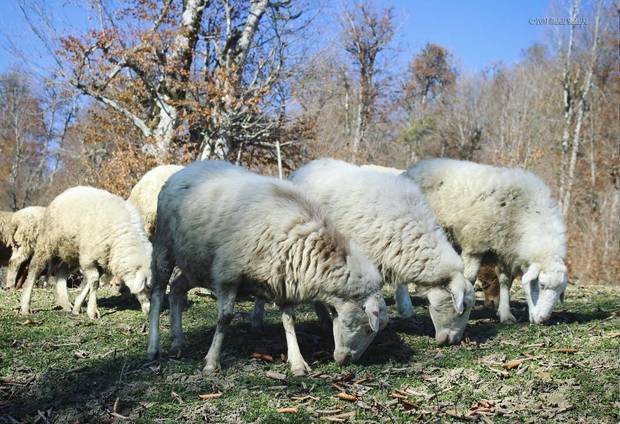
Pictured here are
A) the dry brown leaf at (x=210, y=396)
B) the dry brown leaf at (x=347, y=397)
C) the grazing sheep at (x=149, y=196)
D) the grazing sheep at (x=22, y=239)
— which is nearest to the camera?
the dry brown leaf at (x=347, y=397)

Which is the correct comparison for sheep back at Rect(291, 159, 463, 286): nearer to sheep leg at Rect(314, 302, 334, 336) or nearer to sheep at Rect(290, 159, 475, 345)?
sheep at Rect(290, 159, 475, 345)

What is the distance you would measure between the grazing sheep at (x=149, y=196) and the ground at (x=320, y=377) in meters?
3.12

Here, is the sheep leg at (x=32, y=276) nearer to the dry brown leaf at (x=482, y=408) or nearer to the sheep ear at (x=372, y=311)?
the sheep ear at (x=372, y=311)

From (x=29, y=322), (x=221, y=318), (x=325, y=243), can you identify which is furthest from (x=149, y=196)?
(x=325, y=243)

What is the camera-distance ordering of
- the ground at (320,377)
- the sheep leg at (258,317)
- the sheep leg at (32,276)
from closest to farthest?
the ground at (320,377), the sheep leg at (258,317), the sheep leg at (32,276)

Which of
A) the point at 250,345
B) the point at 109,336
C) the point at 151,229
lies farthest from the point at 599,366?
the point at 151,229

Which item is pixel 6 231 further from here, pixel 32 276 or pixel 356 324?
pixel 356 324

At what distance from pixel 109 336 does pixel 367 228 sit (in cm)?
343

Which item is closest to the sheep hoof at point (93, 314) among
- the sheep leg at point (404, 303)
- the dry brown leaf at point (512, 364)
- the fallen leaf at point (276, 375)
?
the fallen leaf at point (276, 375)

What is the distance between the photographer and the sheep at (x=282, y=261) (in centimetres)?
548

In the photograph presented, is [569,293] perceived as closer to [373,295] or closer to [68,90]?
[373,295]

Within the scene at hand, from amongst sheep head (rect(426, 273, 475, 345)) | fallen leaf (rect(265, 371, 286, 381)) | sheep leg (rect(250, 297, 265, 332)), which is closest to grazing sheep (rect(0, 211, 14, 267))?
sheep leg (rect(250, 297, 265, 332))

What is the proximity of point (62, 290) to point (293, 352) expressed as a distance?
17.8 ft

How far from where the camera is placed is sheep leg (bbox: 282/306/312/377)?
5498 millimetres
